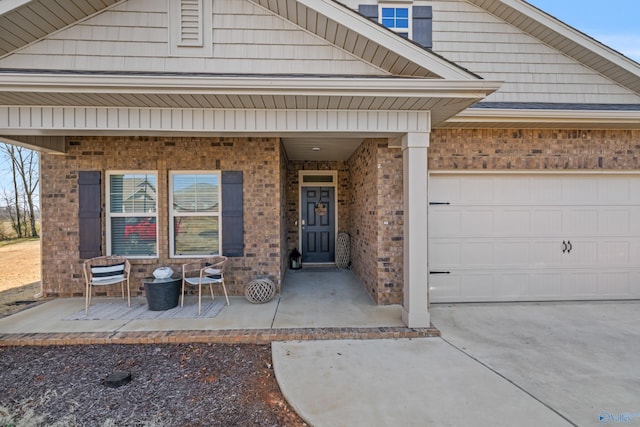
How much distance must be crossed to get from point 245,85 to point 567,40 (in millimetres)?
5145

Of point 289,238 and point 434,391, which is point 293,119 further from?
point 289,238

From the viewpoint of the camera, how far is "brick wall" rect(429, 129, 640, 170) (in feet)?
15.2

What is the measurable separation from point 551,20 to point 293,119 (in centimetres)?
453

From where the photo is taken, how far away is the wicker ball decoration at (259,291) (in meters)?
4.51

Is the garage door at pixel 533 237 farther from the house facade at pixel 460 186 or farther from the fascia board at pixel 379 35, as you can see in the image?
the fascia board at pixel 379 35

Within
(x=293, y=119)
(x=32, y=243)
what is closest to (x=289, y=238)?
(x=293, y=119)

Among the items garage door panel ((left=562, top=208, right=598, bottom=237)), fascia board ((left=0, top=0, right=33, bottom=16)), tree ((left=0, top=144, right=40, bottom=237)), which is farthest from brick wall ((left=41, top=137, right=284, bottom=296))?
tree ((left=0, top=144, right=40, bottom=237))

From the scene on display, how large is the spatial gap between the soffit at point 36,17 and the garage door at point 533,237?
4953 mm

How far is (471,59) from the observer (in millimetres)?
4922

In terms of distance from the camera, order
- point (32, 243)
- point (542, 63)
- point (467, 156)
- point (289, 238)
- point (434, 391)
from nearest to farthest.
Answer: point (434, 391)
point (467, 156)
point (542, 63)
point (289, 238)
point (32, 243)

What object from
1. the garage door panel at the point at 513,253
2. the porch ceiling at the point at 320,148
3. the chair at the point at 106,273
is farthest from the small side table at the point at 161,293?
the garage door panel at the point at 513,253

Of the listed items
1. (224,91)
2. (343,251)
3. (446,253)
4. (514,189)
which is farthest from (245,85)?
(343,251)

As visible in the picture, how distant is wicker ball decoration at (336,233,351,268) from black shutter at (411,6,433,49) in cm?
415

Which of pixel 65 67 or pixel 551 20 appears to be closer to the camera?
pixel 65 67
